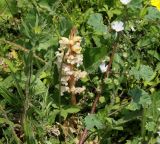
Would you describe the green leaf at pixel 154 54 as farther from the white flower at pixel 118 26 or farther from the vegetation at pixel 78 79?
the white flower at pixel 118 26

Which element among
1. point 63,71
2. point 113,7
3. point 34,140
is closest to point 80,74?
point 63,71

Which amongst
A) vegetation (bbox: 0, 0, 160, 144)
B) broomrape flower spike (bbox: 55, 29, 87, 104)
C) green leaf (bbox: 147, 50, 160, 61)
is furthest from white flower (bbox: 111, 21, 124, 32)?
green leaf (bbox: 147, 50, 160, 61)

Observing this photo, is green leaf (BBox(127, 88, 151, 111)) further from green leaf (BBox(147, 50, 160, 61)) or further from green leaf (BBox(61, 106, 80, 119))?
green leaf (BBox(147, 50, 160, 61))

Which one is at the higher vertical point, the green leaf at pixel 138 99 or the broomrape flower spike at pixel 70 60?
the broomrape flower spike at pixel 70 60

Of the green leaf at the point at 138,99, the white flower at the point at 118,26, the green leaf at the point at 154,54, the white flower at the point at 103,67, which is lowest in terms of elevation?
the green leaf at the point at 138,99

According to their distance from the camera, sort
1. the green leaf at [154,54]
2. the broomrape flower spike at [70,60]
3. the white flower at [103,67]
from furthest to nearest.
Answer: the green leaf at [154,54], the white flower at [103,67], the broomrape flower spike at [70,60]

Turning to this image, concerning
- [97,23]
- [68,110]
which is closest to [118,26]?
[97,23]

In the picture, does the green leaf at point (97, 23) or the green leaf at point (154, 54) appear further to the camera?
the green leaf at point (154, 54)

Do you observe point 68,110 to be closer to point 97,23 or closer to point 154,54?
point 97,23

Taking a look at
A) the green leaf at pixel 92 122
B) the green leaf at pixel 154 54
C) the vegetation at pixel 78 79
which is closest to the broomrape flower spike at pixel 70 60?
the vegetation at pixel 78 79
